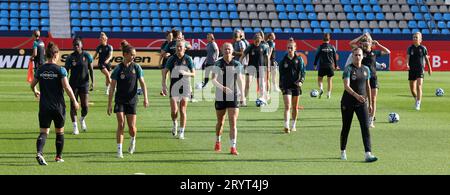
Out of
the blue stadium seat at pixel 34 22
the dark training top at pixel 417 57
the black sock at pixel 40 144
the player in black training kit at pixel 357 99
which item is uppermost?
the blue stadium seat at pixel 34 22

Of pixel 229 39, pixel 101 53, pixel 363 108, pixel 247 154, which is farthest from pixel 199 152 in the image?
pixel 229 39

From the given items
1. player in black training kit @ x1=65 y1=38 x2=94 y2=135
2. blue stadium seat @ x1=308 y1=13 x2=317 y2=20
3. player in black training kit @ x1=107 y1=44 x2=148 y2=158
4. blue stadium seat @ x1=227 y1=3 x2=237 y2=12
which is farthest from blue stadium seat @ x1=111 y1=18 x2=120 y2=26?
player in black training kit @ x1=107 y1=44 x2=148 y2=158

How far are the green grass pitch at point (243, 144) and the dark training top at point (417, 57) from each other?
126 cm

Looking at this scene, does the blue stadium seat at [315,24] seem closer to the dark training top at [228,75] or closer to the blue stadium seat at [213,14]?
the blue stadium seat at [213,14]

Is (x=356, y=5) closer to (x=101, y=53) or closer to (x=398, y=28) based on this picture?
(x=398, y=28)

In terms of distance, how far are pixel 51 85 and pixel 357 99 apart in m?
5.00

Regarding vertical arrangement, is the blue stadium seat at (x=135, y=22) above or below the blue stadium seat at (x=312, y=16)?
below

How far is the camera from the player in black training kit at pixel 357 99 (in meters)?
13.6

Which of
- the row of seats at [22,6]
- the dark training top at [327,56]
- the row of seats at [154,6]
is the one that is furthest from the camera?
the row of seats at [154,6]

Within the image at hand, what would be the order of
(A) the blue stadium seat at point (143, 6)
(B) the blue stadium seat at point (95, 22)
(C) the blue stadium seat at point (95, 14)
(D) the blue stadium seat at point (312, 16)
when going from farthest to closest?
(D) the blue stadium seat at point (312, 16) → (A) the blue stadium seat at point (143, 6) → (C) the blue stadium seat at point (95, 14) → (B) the blue stadium seat at point (95, 22)

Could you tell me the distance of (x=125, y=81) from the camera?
13.8 m

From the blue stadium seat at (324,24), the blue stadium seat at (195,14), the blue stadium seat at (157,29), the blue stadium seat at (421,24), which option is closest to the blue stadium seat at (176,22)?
the blue stadium seat at (157,29)

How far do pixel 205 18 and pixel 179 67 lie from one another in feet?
116

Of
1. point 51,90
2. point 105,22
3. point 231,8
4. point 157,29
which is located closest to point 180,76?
point 51,90
